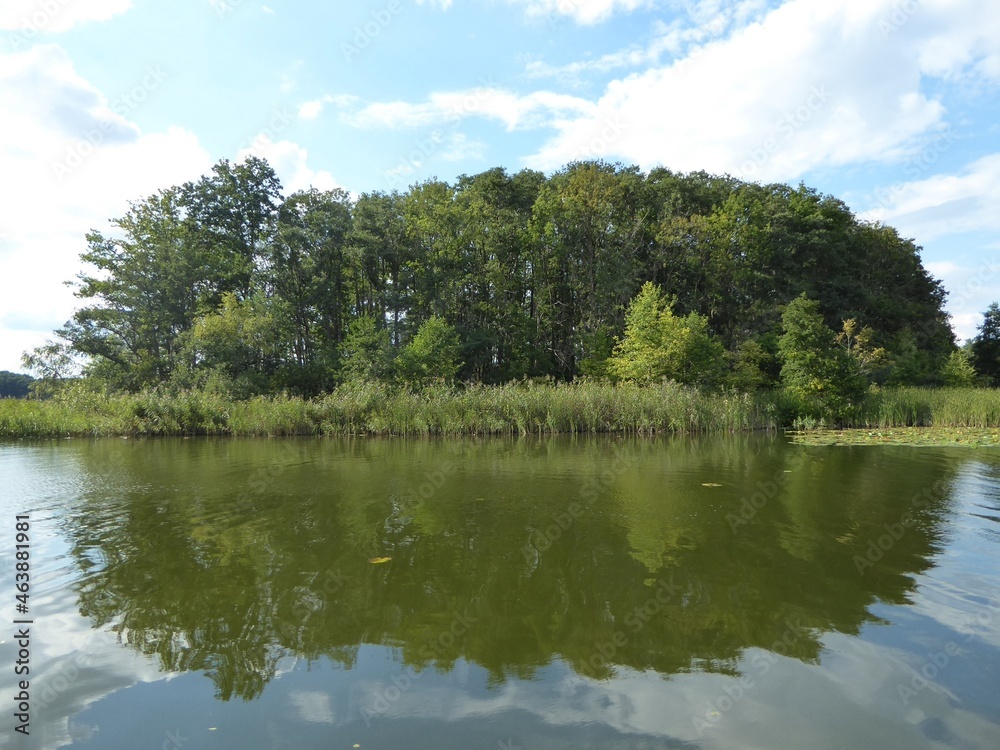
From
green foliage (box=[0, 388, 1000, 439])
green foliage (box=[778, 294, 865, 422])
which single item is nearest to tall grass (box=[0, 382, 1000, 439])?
green foliage (box=[0, 388, 1000, 439])

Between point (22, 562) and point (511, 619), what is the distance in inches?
196

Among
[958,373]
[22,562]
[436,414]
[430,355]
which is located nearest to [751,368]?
[958,373]

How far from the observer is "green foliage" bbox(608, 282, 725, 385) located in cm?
2759

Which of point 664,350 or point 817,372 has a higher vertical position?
point 664,350

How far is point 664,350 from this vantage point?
27.6 meters

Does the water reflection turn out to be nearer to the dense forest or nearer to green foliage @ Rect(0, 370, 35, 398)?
the dense forest

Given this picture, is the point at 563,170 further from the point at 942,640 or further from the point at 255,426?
the point at 942,640

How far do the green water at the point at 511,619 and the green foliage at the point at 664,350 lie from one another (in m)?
18.2

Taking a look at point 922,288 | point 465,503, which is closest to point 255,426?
point 465,503

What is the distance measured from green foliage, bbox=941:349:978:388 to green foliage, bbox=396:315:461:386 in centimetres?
2674

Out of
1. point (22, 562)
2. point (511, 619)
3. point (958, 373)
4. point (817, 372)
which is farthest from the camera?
point (958, 373)

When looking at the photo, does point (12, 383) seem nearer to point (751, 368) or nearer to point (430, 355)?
point (430, 355)

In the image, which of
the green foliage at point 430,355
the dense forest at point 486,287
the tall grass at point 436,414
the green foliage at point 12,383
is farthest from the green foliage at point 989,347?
the green foliage at point 12,383

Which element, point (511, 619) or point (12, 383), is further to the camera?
point (12, 383)
